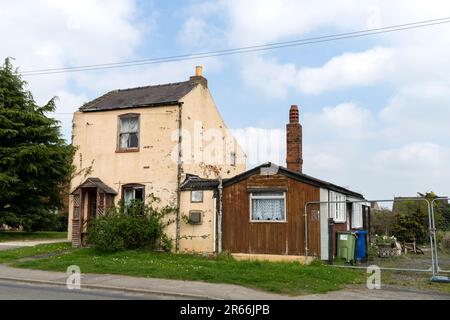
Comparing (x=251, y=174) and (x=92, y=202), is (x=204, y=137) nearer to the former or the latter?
(x=251, y=174)

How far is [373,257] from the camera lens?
20.4m

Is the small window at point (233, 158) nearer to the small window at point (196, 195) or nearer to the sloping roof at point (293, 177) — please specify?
the small window at point (196, 195)

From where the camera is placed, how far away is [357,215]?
23828mm

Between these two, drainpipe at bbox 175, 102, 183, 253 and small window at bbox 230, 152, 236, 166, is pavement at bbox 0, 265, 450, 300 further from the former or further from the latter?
small window at bbox 230, 152, 236, 166

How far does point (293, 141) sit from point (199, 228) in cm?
645

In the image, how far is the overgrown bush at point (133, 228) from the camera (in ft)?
61.1

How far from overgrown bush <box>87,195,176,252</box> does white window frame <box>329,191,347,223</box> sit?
6.64 m

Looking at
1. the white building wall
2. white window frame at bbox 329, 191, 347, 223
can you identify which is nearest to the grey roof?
white window frame at bbox 329, 191, 347, 223

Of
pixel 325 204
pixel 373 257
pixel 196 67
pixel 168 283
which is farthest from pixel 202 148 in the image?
pixel 168 283

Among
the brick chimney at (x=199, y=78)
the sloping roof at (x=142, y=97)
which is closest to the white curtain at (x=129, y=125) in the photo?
the sloping roof at (x=142, y=97)

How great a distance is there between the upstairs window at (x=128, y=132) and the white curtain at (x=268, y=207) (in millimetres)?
6691

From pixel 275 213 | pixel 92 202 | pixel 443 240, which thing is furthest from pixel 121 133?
pixel 443 240

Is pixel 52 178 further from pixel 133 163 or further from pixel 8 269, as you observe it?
pixel 8 269
